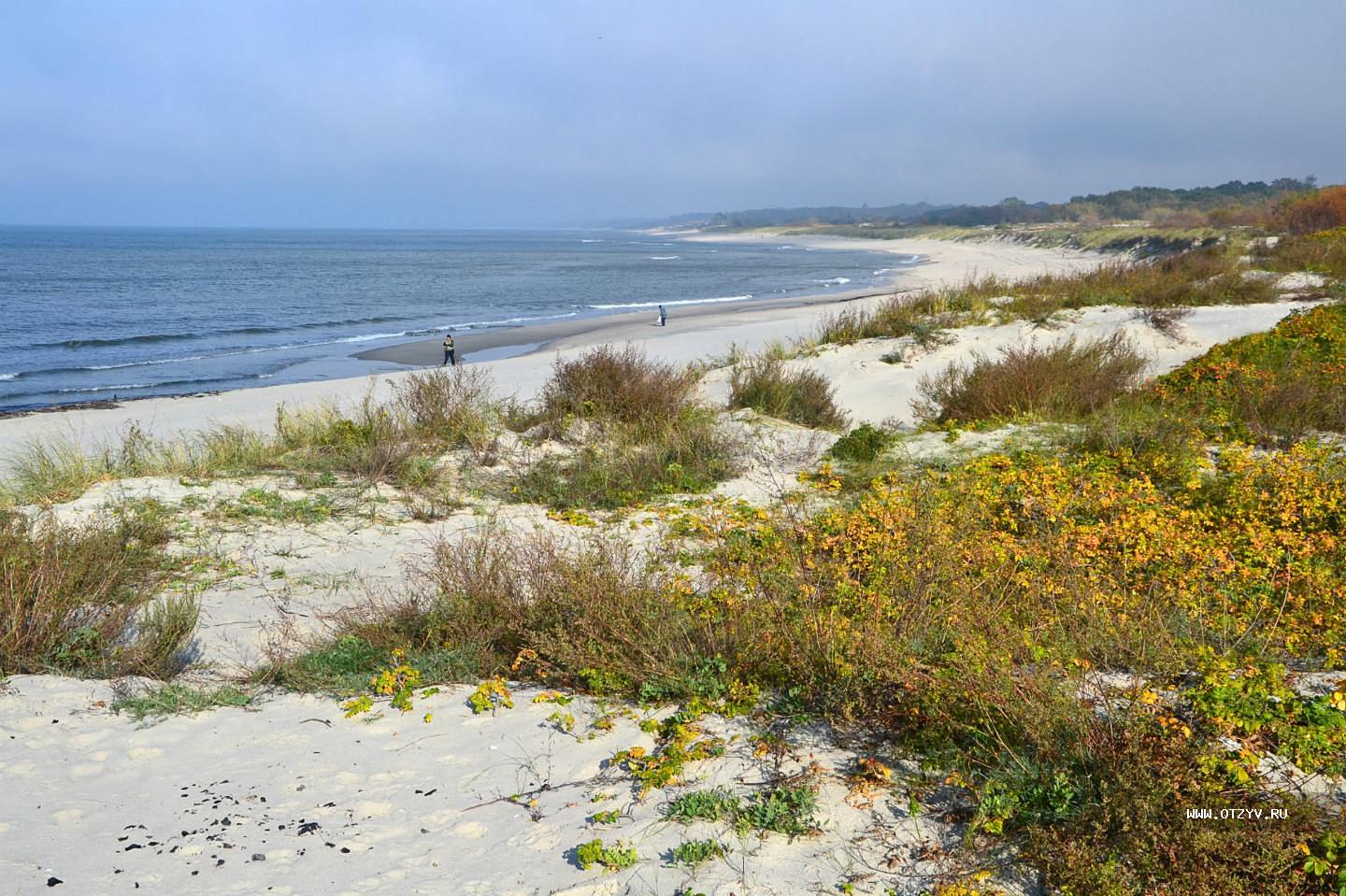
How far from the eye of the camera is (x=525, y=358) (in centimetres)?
2220

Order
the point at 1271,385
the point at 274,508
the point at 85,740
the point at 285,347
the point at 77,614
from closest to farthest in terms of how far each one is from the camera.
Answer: the point at 85,740 < the point at 77,614 < the point at 274,508 < the point at 1271,385 < the point at 285,347

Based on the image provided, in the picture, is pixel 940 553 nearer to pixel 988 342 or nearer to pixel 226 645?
pixel 226 645

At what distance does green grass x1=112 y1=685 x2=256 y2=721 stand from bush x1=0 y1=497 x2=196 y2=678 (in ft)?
1.02

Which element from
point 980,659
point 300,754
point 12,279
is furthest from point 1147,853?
point 12,279

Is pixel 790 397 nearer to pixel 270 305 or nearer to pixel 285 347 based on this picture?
pixel 285 347

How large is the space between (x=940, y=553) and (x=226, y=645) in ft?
14.5

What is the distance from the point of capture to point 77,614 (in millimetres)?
5203

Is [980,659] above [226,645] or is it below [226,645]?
above

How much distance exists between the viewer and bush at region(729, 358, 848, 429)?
1180 centimetres

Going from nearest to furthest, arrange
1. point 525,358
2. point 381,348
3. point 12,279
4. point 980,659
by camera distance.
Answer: point 980,659 → point 525,358 → point 381,348 → point 12,279

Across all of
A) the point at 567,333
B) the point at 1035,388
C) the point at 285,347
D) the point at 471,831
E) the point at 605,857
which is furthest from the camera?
the point at 567,333

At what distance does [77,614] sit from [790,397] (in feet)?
28.6

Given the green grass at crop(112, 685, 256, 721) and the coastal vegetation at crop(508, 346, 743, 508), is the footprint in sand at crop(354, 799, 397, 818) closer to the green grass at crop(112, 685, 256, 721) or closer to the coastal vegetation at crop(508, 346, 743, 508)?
the green grass at crop(112, 685, 256, 721)

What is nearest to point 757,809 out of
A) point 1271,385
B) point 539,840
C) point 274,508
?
point 539,840
